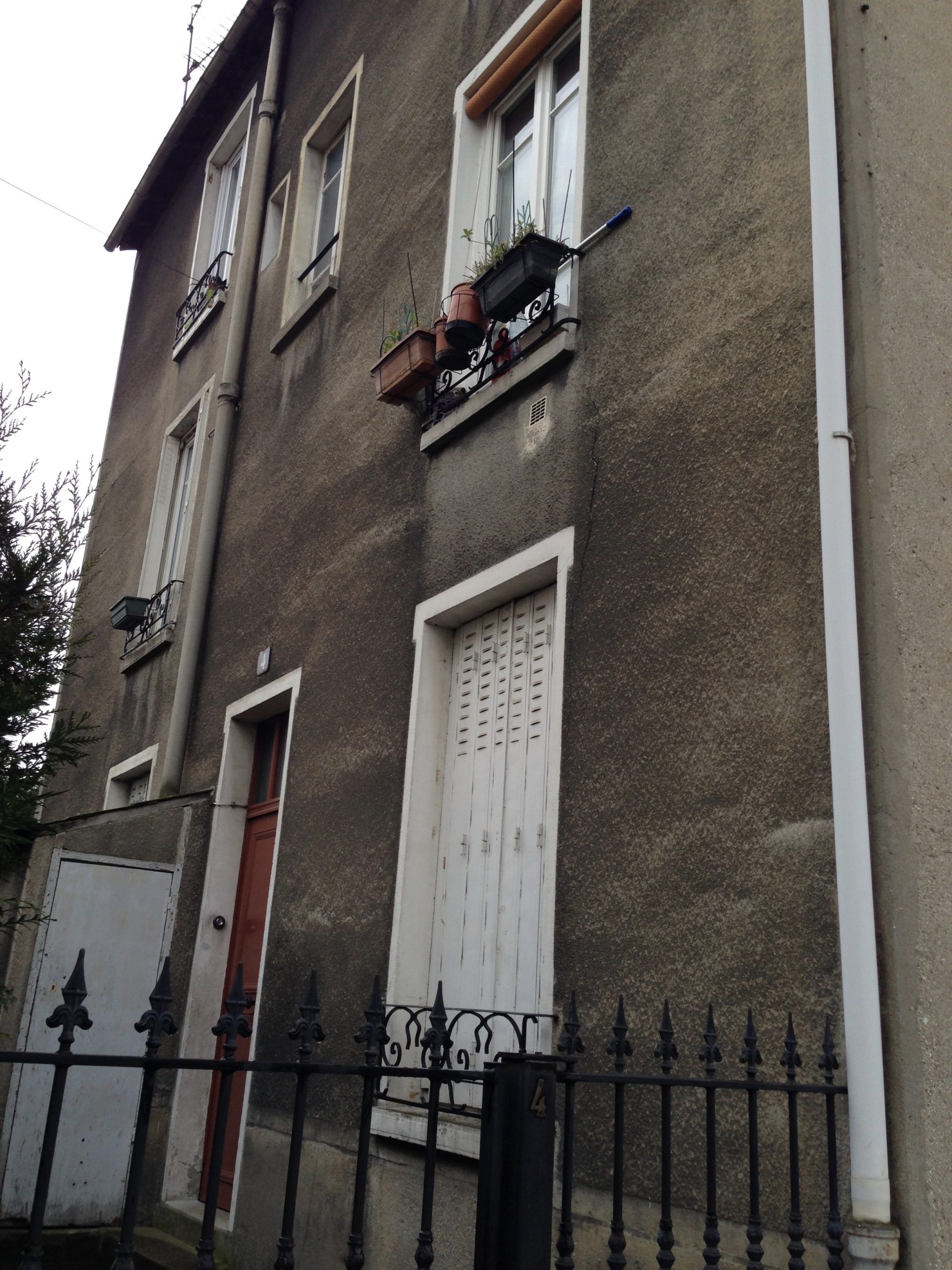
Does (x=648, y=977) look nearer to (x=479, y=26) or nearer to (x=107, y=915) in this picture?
(x=107, y=915)

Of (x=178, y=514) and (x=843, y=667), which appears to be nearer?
(x=843, y=667)

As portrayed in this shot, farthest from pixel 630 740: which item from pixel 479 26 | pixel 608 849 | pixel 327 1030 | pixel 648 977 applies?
pixel 479 26

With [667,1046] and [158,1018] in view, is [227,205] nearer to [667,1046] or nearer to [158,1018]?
[667,1046]

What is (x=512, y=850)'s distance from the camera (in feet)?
17.6

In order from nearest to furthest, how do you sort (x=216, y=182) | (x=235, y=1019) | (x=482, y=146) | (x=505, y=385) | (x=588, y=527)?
(x=235, y=1019)
(x=588, y=527)
(x=505, y=385)
(x=482, y=146)
(x=216, y=182)

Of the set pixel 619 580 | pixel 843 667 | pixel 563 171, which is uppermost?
pixel 563 171

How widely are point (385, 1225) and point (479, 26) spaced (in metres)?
6.48

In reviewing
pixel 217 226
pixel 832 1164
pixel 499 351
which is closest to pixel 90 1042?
pixel 499 351

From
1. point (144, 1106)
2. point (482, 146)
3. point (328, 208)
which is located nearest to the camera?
point (144, 1106)

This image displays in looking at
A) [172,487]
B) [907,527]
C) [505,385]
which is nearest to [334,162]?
[172,487]

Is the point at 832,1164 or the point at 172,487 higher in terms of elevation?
the point at 172,487

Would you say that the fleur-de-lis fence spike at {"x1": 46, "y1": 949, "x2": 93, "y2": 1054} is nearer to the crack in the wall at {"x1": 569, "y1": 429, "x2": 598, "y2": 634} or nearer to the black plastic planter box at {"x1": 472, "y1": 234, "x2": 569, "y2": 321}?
the crack in the wall at {"x1": 569, "y1": 429, "x2": 598, "y2": 634}

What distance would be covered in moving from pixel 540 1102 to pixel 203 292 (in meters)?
10.0

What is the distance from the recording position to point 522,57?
6.74 m
